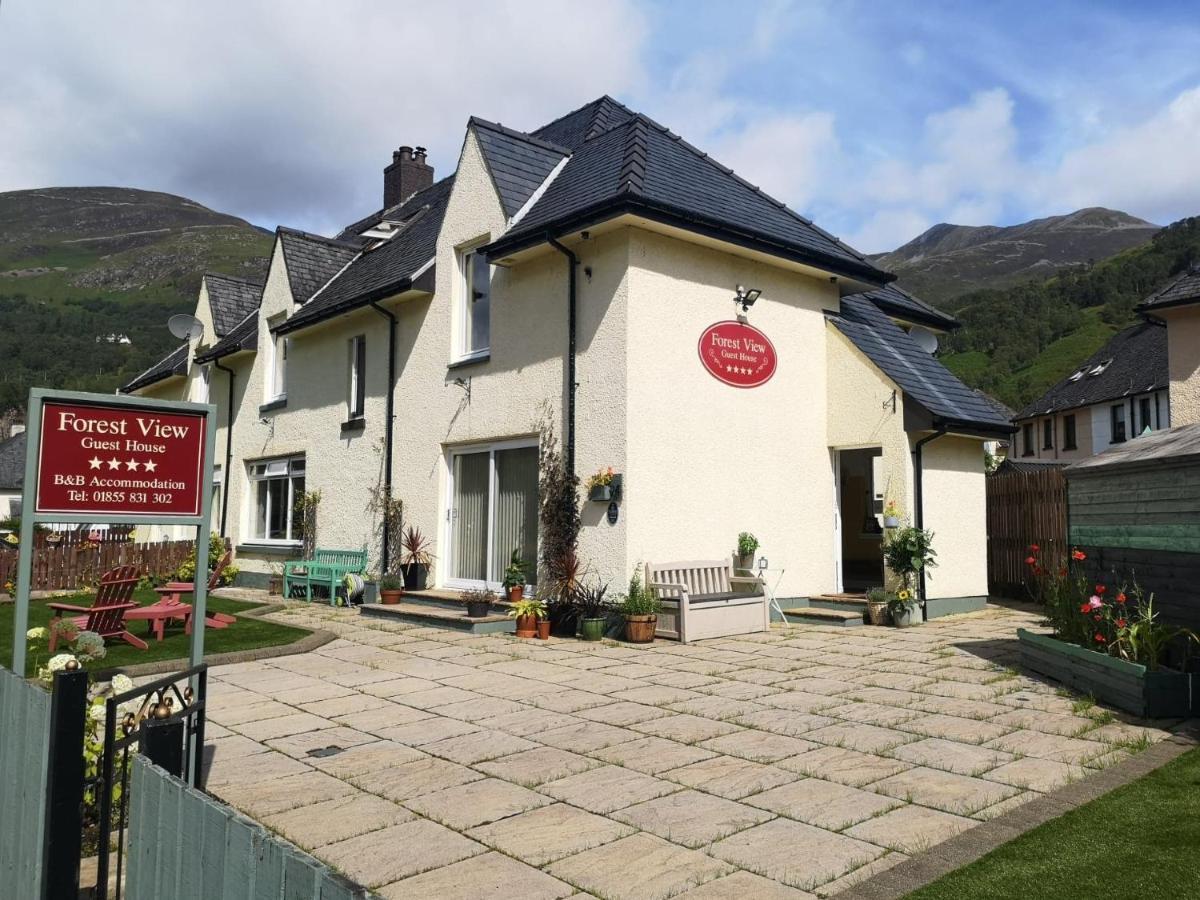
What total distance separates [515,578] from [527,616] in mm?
1137

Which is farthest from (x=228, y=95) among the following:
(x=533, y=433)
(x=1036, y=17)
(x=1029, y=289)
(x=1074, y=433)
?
(x=1029, y=289)

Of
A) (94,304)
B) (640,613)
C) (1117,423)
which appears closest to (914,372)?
(640,613)

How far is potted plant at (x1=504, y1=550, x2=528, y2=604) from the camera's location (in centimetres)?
1217

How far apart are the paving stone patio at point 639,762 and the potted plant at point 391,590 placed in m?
4.13

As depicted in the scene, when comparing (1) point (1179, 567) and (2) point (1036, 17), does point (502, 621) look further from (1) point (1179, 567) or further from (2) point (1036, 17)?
(2) point (1036, 17)

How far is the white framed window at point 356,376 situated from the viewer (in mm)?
16719

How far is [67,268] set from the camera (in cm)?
17688

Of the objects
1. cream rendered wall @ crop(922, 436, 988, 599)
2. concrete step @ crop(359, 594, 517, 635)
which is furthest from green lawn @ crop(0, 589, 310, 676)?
cream rendered wall @ crop(922, 436, 988, 599)

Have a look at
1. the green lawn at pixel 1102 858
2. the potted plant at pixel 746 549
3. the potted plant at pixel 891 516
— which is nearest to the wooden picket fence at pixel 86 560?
the potted plant at pixel 746 549

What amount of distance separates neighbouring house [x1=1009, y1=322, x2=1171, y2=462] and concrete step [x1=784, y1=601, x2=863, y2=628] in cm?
2438

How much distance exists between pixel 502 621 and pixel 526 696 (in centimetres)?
410

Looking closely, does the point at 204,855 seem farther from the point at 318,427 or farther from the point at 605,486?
the point at 318,427

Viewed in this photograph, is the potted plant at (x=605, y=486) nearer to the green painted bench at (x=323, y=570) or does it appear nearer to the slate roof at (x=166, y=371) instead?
the green painted bench at (x=323, y=570)

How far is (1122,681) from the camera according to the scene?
22.1ft
